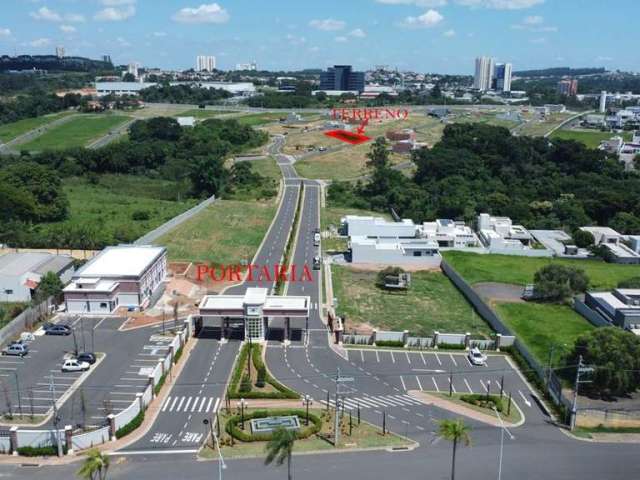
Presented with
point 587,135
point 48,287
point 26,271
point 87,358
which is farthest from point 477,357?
point 587,135

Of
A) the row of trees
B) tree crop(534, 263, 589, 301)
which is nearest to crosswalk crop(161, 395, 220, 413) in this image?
tree crop(534, 263, 589, 301)

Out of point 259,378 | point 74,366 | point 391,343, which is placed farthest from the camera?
point 391,343

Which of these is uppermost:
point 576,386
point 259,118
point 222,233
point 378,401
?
point 259,118

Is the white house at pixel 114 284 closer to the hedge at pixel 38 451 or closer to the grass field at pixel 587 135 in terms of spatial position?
the hedge at pixel 38 451

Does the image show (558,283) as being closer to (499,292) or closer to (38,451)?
(499,292)

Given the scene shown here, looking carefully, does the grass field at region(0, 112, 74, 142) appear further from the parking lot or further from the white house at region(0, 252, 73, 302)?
the parking lot

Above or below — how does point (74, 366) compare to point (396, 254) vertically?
below
